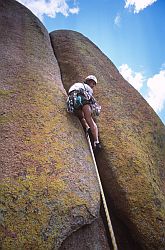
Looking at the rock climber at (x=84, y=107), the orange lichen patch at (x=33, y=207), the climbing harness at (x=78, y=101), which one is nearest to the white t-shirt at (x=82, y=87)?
the rock climber at (x=84, y=107)

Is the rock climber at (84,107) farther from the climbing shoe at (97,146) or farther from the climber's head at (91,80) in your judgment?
the climber's head at (91,80)

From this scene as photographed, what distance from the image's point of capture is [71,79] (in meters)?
10.2

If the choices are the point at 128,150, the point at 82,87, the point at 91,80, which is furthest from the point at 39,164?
the point at 91,80

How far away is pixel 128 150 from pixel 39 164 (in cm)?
319

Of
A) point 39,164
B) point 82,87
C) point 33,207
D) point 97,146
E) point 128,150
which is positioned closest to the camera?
point 33,207

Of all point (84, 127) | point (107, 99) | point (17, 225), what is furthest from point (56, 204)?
point (107, 99)

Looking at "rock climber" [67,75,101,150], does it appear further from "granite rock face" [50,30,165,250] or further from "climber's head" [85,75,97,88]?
"climber's head" [85,75,97,88]

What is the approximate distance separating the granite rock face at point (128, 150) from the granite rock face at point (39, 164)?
1095 mm

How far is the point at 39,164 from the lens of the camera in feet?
19.1

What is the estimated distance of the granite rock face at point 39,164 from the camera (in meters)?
4.98

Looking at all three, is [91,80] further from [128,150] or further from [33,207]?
[33,207]

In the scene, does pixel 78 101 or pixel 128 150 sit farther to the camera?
pixel 128 150

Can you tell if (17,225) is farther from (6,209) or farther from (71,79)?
(71,79)

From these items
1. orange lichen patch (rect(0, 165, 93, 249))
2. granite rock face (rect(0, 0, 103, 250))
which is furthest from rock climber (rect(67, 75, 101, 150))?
orange lichen patch (rect(0, 165, 93, 249))
